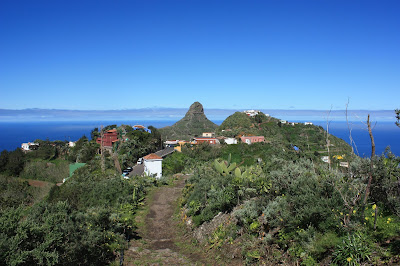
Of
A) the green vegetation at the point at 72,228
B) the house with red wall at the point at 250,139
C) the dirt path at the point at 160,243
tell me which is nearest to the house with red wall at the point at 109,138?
the house with red wall at the point at 250,139

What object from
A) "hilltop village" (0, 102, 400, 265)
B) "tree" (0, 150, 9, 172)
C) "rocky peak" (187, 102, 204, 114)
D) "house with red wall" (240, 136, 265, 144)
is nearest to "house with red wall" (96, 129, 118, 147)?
"tree" (0, 150, 9, 172)

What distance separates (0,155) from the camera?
42.5 metres

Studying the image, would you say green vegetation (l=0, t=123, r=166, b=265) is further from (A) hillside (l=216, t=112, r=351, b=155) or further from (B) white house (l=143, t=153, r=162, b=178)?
(A) hillside (l=216, t=112, r=351, b=155)

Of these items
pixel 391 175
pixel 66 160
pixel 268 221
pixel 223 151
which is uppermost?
pixel 391 175

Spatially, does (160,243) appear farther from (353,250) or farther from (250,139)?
(250,139)

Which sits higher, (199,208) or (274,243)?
(274,243)

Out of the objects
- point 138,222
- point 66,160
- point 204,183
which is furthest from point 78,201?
point 66,160

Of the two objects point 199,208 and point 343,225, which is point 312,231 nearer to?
point 343,225

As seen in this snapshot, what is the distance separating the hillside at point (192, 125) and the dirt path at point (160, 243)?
77019 millimetres

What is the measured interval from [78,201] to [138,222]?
376 cm

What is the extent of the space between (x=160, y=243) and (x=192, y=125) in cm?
9705

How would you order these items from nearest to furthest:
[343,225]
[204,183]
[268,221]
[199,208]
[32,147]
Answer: [343,225] < [268,221] < [199,208] < [204,183] < [32,147]

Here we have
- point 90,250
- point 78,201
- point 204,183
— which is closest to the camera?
point 90,250

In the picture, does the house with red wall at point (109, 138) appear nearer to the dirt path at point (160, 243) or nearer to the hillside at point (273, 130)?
the hillside at point (273, 130)
